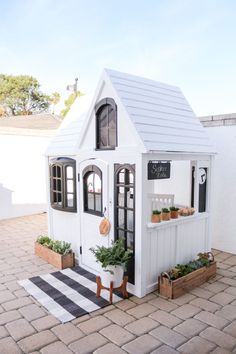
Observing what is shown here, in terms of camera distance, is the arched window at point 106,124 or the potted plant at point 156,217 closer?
the potted plant at point 156,217

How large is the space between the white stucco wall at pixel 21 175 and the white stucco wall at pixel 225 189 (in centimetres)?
643

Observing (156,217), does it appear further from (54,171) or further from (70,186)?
(54,171)

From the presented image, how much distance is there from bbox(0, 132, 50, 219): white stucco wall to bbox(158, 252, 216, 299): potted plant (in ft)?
23.3

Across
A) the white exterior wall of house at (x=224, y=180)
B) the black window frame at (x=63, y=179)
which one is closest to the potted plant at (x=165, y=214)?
the black window frame at (x=63, y=179)

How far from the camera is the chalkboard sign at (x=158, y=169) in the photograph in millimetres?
4125

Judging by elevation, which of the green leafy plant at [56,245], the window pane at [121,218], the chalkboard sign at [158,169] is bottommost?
the green leafy plant at [56,245]

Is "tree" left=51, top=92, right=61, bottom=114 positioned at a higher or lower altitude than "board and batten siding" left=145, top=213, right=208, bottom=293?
higher

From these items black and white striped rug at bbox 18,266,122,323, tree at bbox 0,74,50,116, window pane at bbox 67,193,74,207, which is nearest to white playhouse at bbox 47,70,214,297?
window pane at bbox 67,193,74,207

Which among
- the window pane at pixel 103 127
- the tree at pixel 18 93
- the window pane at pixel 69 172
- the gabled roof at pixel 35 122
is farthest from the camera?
the tree at pixel 18 93

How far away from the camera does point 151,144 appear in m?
3.97

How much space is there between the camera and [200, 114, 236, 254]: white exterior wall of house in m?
6.16

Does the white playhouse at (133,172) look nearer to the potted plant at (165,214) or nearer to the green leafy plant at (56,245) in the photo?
the potted plant at (165,214)

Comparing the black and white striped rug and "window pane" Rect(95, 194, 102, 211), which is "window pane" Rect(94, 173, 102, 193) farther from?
the black and white striped rug

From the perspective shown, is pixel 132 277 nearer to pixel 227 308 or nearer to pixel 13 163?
pixel 227 308
